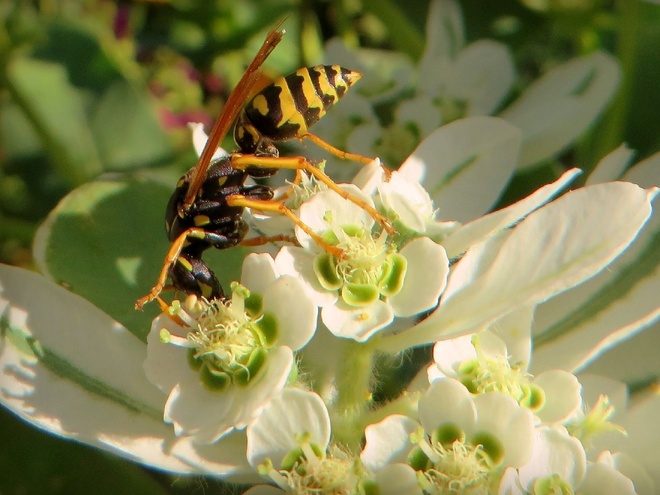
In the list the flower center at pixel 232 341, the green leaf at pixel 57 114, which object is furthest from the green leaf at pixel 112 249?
the green leaf at pixel 57 114

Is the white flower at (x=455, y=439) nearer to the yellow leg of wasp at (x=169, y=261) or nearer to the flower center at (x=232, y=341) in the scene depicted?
the flower center at (x=232, y=341)

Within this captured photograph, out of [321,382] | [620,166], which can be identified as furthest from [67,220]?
[620,166]

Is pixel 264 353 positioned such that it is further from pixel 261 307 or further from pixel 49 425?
pixel 49 425

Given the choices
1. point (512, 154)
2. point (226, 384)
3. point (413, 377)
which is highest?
point (512, 154)

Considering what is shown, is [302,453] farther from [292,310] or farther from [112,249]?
[112,249]

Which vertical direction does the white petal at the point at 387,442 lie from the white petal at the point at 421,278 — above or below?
below
